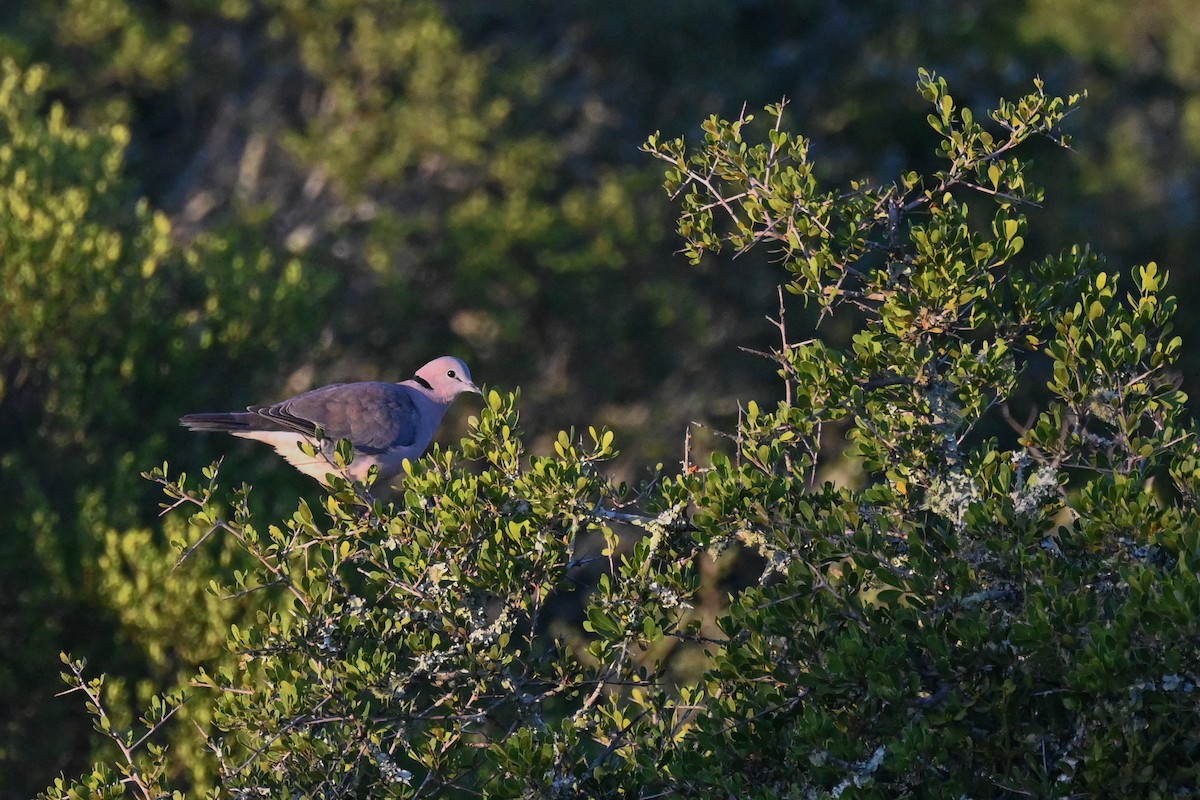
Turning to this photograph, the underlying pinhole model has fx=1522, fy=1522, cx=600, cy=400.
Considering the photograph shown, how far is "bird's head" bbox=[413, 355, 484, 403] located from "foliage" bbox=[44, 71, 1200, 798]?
3110 millimetres

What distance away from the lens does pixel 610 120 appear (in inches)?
870

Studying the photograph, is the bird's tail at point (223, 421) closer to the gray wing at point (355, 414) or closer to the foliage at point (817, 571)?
the gray wing at point (355, 414)

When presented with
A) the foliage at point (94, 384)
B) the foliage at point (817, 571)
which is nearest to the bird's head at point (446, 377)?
the foliage at point (94, 384)

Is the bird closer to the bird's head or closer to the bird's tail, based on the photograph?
the bird's tail

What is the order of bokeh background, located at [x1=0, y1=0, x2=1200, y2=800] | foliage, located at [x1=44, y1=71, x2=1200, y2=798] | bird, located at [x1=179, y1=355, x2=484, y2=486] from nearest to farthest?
foliage, located at [x1=44, y1=71, x2=1200, y2=798], bird, located at [x1=179, y1=355, x2=484, y2=486], bokeh background, located at [x1=0, y1=0, x2=1200, y2=800]

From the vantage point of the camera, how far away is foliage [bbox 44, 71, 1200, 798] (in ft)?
15.9

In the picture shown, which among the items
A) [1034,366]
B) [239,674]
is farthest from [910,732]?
[1034,366]

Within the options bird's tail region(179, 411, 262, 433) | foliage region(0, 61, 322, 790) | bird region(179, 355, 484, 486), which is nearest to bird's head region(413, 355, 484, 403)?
bird region(179, 355, 484, 486)

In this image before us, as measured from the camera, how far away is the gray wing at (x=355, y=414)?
28.4 feet

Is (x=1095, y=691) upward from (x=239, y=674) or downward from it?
upward

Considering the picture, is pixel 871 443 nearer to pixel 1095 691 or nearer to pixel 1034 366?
pixel 1095 691

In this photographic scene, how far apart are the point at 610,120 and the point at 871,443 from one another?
1687cm

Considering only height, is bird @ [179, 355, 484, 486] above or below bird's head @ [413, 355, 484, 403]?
below

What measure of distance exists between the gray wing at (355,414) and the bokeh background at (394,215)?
2115 mm
